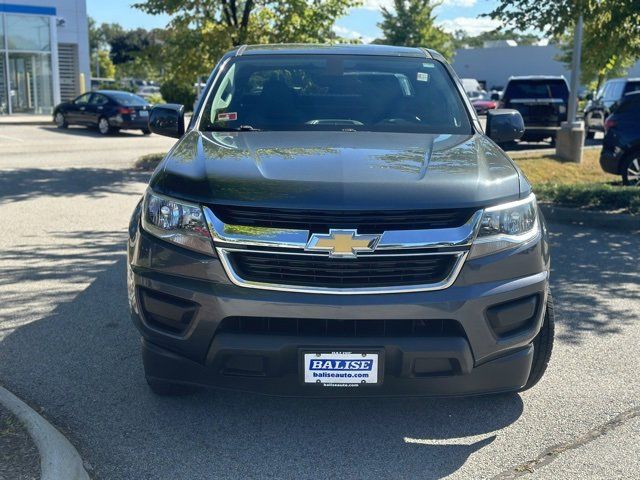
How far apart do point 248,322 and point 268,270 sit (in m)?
0.24

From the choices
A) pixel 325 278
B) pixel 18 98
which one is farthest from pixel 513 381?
pixel 18 98

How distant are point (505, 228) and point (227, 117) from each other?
6.82 feet

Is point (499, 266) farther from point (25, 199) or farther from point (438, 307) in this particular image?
point (25, 199)

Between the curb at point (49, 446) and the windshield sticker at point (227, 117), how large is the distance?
202 cm

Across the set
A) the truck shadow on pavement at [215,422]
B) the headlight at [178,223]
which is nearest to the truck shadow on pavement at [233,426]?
the truck shadow on pavement at [215,422]

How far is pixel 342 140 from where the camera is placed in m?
4.16

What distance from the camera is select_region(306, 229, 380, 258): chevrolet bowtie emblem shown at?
10.6ft

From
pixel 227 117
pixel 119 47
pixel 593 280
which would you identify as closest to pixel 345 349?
pixel 227 117

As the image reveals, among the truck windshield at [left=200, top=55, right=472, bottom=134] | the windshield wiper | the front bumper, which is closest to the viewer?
the front bumper

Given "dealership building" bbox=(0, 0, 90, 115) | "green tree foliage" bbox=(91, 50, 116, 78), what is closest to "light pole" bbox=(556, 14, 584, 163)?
"dealership building" bbox=(0, 0, 90, 115)

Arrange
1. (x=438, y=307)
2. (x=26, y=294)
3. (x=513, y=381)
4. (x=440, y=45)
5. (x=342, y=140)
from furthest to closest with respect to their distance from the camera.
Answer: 1. (x=440, y=45)
2. (x=26, y=294)
3. (x=342, y=140)
4. (x=513, y=381)
5. (x=438, y=307)

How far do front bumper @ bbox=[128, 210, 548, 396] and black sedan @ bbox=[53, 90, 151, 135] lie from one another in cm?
2083

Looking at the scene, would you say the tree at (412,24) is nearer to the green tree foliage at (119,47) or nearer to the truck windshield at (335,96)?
the green tree foliage at (119,47)

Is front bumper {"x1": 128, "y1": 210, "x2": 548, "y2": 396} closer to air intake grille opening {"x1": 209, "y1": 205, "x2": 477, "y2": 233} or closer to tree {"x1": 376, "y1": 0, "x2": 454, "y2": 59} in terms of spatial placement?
air intake grille opening {"x1": 209, "y1": 205, "x2": 477, "y2": 233}
